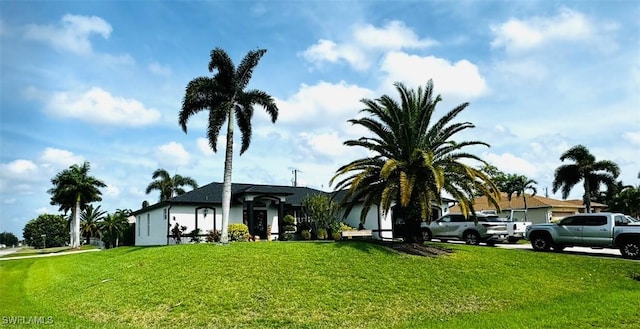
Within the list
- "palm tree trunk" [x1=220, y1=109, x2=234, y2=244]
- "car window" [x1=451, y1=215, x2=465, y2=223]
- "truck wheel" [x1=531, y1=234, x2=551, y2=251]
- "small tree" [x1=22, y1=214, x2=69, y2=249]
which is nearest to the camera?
"truck wheel" [x1=531, y1=234, x2=551, y2=251]

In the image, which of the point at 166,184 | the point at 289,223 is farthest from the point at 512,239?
the point at 166,184

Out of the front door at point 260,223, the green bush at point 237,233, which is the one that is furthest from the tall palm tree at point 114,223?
the green bush at point 237,233

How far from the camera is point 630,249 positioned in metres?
19.0

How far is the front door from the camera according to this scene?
33.9 metres

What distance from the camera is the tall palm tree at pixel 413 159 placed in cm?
1941

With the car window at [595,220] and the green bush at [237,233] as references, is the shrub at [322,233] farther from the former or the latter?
the car window at [595,220]

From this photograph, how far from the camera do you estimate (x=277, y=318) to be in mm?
11625

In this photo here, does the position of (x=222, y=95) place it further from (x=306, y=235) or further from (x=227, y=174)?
(x=306, y=235)

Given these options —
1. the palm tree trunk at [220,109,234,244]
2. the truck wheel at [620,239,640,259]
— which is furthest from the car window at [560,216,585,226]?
the palm tree trunk at [220,109,234,244]

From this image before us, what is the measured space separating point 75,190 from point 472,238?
143 ft

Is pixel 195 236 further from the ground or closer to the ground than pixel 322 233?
closer to the ground

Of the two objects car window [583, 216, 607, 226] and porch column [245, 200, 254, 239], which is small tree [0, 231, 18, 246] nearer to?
porch column [245, 200, 254, 239]

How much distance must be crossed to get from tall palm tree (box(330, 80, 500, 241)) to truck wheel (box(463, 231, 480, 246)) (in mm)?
5346

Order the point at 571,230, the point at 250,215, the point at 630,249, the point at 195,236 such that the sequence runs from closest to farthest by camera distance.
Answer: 1. the point at 630,249
2. the point at 571,230
3. the point at 195,236
4. the point at 250,215
